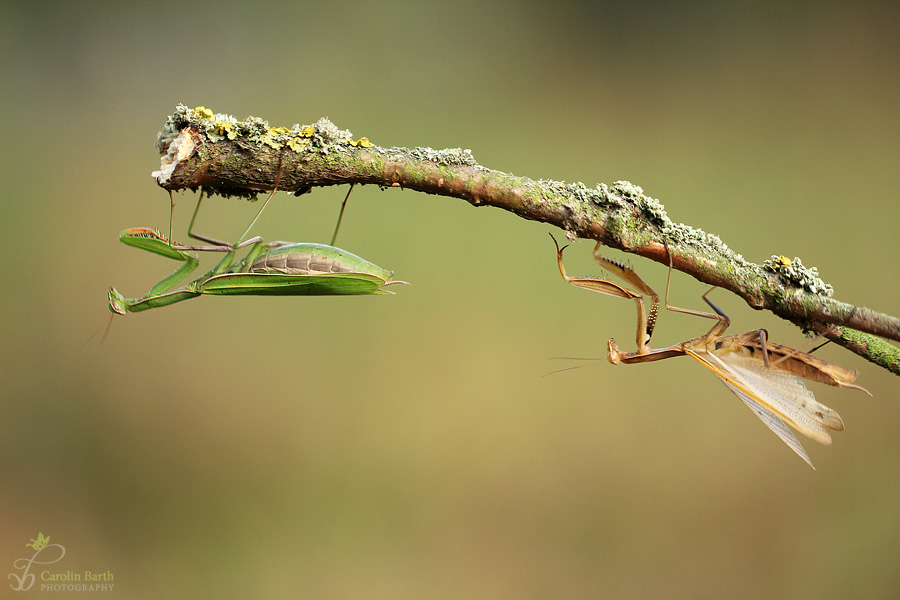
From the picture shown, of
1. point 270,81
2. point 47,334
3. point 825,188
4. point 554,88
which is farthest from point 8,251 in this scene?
point 825,188

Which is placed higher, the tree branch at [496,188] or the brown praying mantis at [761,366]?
the tree branch at [496,188]

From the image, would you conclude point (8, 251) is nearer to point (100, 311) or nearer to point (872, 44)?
point (100, 311)

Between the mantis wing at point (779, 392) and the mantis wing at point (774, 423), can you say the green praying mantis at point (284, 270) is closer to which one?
the mantis wing at point (779, 392)

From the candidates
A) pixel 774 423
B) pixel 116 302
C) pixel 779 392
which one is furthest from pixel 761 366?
pixel 116 302

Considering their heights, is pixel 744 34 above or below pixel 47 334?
above

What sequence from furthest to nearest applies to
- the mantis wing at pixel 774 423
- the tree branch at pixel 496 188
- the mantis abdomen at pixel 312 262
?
the mantis wing at pixel 774 423
the mantis abdomen at pixel 312 262
the tree branch at pixel 496 188

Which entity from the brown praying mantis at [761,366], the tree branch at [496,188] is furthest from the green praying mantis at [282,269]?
the brown praying mantis at [761,366]
